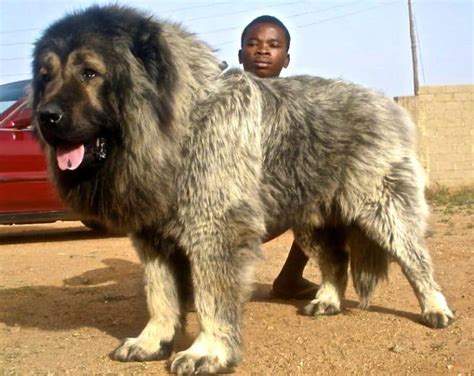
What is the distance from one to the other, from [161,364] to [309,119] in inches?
74.0

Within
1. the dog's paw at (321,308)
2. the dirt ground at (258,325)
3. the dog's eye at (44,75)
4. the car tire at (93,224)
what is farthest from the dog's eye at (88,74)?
the dog's paw at (321,308)

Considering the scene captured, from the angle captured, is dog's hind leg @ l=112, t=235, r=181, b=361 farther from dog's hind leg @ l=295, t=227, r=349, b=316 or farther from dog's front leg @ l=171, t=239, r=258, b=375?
dog's hind leg @ l=295, t=227, r=349, b=316

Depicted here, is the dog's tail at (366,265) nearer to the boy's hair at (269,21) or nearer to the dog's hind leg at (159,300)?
the dog's hind leg at (159,300)

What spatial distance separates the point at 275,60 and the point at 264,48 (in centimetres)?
15

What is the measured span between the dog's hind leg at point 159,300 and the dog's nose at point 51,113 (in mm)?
1091

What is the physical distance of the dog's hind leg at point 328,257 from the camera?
625 centimetres

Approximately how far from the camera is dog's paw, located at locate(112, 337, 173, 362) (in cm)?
489

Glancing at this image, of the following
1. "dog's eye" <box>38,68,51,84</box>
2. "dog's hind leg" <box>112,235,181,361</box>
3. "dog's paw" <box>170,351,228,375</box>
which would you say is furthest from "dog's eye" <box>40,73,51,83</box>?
"dog's paw" <box>170,351,228,375</box>

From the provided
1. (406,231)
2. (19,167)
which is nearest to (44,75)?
(406,231)

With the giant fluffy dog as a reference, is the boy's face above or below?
above

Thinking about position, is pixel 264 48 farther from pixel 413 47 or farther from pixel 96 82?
pixel 413 47

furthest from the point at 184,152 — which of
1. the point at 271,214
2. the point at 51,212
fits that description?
the point at 51,212

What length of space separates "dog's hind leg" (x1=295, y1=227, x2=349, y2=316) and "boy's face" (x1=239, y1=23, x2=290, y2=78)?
1.65 m

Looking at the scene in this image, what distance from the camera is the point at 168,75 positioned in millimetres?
4617
